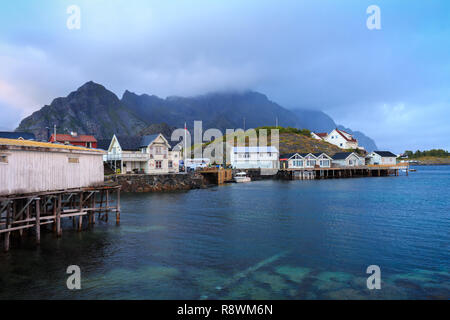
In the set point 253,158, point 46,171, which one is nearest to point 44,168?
point 46,171

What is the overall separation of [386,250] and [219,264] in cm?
1129

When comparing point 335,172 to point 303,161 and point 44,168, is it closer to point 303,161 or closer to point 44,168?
point 303,161

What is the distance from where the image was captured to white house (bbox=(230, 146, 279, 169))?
329 feet

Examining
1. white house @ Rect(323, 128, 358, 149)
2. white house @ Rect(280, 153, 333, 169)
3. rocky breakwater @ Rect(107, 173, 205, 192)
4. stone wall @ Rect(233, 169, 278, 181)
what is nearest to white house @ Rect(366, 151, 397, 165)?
white house @ Rect(280, 153, 333, 169)

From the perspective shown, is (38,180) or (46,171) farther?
(46,171)

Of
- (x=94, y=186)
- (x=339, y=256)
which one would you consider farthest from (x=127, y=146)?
(x=339, y=256)

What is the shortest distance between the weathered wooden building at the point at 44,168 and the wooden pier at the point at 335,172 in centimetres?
7471

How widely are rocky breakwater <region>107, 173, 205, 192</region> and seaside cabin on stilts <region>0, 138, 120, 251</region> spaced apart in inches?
1117

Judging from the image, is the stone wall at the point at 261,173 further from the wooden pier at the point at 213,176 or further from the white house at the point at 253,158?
the wooden pier at the point at 213,176

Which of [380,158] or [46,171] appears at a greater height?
[380,158]

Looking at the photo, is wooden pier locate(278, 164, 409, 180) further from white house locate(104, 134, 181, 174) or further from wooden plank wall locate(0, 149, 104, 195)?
wooden plank wall locate(0, 149, 104, 195)

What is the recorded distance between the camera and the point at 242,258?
18500 millimetres

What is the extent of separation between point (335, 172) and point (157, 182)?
A: 211 ft
